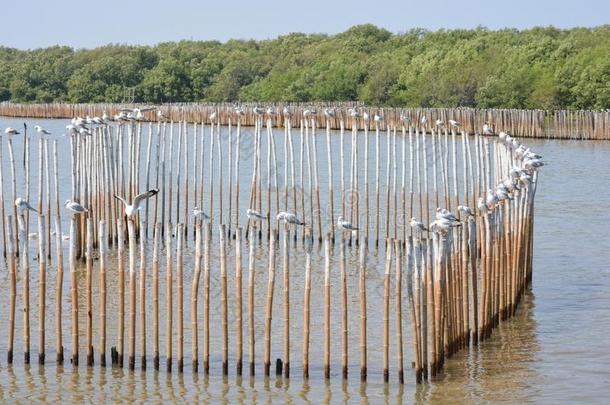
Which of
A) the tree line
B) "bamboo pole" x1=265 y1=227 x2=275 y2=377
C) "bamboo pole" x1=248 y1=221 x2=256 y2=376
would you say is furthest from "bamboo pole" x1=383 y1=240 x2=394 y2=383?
the tree line

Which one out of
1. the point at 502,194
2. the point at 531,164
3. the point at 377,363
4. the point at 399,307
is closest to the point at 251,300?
the point at 399,307

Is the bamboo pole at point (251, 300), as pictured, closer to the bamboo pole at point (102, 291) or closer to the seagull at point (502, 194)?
the bamboo pole at point (102, 291)

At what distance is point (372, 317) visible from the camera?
1728 centimetres

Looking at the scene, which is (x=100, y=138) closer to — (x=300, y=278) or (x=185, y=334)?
(x=300, y=278)

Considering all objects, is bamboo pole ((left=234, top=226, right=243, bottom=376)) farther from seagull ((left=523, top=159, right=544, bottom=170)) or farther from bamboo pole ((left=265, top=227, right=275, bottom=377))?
seagull ((left=523, top=159, right=544, bottom=170))

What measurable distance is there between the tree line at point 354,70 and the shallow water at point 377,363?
132ft

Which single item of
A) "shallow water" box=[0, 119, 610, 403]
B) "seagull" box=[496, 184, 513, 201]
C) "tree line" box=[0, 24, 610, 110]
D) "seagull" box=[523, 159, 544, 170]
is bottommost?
"shallow water" box=[0, 119, 610, 403]

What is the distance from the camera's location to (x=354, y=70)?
82.8 m

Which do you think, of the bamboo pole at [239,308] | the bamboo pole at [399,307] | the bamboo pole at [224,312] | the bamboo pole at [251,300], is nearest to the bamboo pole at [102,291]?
the bamboo pole at [224,312]

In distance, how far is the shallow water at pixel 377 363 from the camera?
43.9 ft

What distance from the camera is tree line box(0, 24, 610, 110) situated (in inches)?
2516

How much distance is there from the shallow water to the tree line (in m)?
40.3

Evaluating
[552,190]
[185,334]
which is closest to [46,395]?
[185,334]

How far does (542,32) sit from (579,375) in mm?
79202
